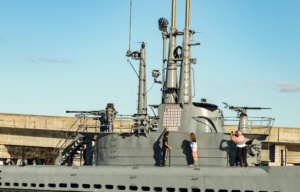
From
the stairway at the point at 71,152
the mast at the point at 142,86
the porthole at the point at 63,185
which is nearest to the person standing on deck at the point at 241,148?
the mast at the point at 142,86

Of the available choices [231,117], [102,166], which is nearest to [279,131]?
[231,117]

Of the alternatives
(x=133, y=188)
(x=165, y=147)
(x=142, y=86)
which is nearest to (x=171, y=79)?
(x=142, y=86)

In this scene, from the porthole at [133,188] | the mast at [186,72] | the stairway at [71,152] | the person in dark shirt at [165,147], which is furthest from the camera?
the stairway at [71,152]

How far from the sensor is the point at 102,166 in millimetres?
23750

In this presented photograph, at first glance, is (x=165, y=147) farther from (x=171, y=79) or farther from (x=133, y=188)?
(x=171, y=79)

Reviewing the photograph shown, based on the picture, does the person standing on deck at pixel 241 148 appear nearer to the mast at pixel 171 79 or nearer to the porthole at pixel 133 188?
the mast at pixel 171 79

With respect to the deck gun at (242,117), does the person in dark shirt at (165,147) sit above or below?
below

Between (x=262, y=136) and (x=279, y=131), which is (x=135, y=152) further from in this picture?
(x=279, y=131)

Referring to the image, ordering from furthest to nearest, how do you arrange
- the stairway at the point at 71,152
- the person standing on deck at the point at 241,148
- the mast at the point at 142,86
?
the stairway at the point at 71,152 < the mast at the point at 142,86 < the person standing on deck at the point at 241,148

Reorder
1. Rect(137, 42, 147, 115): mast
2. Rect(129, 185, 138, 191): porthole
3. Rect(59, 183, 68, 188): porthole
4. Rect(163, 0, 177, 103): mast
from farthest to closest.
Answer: Rect(137, 42, 147, 115): mast < Rect(163, 0, 177, 103): mast < Rect(59, 183, 68, 188): porthole < Rect(129, 185, 138, 191): porthole

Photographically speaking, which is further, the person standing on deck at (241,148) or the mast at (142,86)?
the mast at (142,86)

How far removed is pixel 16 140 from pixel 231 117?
82.5 feet

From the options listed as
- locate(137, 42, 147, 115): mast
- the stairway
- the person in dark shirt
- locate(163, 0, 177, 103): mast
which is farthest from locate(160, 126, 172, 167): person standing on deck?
the stairway

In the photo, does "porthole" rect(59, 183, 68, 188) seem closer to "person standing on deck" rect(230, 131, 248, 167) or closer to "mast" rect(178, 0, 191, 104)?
"mast" rect(178, 0, 191, 104)
